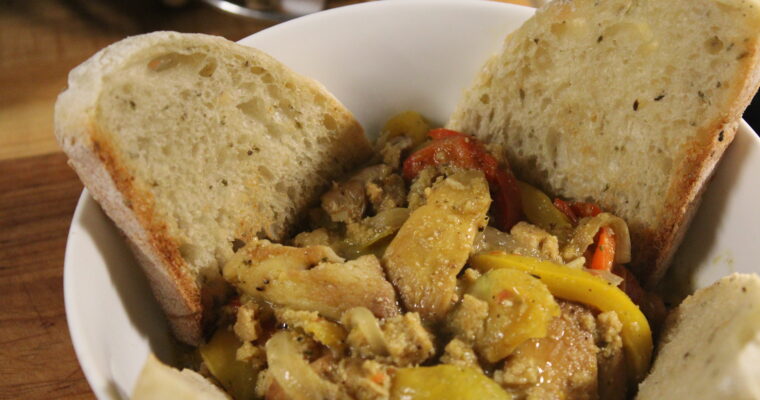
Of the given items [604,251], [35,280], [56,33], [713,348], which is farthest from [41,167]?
[713,348]

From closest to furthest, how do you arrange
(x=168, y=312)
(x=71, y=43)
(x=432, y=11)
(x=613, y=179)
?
1. (x=168, y=312)
2. (x=613, y=179)
3. (x=432, y=11)
4. (x=71, y=43)

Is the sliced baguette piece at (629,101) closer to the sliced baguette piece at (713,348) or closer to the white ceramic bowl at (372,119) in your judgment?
the white ceramic bowl at (372,119)

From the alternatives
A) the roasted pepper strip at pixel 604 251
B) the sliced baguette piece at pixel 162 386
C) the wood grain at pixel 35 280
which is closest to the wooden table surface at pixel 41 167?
the wood grain at pixel 35 280

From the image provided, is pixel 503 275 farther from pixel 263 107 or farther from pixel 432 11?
pixel 432 11

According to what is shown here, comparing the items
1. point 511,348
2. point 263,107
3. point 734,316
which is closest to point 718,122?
point 734,316

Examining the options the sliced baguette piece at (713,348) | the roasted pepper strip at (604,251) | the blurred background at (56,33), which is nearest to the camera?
the sliced baguette piece at (713,348)
